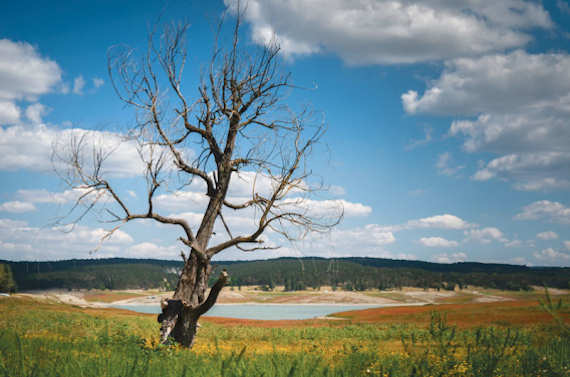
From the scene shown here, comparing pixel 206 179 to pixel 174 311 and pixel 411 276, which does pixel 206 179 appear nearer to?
pixel 174 311

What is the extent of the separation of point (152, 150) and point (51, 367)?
7321mm

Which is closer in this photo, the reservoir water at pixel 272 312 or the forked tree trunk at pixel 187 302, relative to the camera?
the forked tree trunk at pixel 187 302

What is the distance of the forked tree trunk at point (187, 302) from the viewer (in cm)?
1041

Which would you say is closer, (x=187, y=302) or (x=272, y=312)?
(x=187, y=302)

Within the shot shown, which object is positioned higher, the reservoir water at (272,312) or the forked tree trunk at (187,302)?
the forked tree trunk at (187,302)

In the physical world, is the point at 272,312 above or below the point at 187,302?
below

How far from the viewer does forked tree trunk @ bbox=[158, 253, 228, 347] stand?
410 inches

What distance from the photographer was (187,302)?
33.9 ft

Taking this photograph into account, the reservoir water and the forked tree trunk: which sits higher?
the forked tree trunk

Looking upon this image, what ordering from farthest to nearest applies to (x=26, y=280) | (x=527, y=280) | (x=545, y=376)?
(x=26, y=280)
(x=527, y=280)
(x=545, y=376)

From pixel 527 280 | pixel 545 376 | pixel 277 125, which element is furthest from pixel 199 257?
pixel 527 280

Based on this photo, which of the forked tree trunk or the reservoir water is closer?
the forked tree trunk

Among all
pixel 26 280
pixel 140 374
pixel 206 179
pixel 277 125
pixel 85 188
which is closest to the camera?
pixel 140 374

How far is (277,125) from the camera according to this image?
40.2 ft
